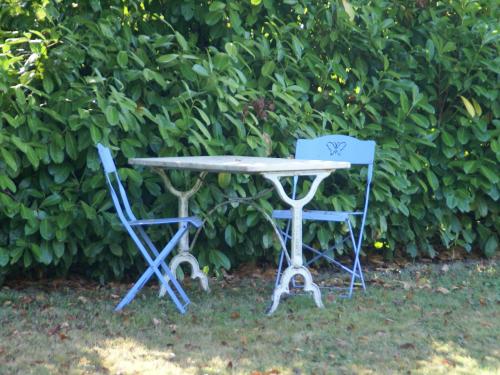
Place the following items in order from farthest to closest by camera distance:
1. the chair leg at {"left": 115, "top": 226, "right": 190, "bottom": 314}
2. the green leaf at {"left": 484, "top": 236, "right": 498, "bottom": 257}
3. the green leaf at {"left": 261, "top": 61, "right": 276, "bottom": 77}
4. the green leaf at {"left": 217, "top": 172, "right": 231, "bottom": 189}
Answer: the green leaf at {"left": 484, "top": 236, "right": 498, "bottom": 257}, the green leaf at {"left": 261, "top": 61, "right": 276, "bottom": 77}, the green leaf at {"left": 217, "top": 172, "right": 231, "bottom": 189}, the chair leg at {"left": 115, "top": 226, "right": 190, "bottom": 314}

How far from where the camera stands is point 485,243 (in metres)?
7.87

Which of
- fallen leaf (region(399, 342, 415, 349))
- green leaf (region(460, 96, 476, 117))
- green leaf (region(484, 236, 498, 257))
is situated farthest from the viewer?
green leaf (region(484, 236, 498, 257))

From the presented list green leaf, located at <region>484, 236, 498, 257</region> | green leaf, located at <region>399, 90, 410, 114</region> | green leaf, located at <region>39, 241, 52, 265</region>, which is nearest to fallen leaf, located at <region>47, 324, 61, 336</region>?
green leaf, located at <region>39, 241, 52, 265</region>

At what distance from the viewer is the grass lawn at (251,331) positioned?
15.4 ft

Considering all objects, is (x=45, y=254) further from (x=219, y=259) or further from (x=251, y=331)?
(x=251, y=331)

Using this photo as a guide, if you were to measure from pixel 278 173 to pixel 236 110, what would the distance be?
1.27 m

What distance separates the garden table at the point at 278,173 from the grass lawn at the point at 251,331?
0.22 metres

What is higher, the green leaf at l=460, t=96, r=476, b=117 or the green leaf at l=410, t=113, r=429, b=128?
the green leaf at l=460, t=96, r=476, b=117

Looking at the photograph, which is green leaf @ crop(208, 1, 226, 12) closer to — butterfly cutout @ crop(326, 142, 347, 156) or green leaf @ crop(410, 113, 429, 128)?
butterfly cutout @ crop(326, 142, 347, 156)

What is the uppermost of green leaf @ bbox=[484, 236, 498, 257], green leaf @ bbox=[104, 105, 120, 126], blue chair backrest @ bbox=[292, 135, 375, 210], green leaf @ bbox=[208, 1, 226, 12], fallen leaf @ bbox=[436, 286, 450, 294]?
green leaf @ bbox=[208, 1, 226, 12]

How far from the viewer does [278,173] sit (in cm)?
552

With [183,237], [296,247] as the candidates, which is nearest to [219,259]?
[183,237]

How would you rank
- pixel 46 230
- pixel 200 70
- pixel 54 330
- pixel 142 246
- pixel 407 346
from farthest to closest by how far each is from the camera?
pixel 200 70, pixel 46 230, pixel 142 246, pixel 54 330, pixel 407 346

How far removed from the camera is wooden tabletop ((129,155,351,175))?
5348 mm
